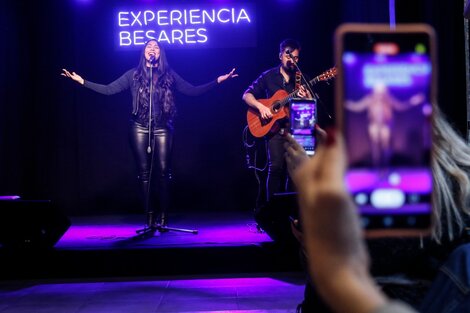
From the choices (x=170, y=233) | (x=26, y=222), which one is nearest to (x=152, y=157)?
(x=170, y=233)

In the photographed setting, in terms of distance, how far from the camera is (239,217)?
515 centimetres

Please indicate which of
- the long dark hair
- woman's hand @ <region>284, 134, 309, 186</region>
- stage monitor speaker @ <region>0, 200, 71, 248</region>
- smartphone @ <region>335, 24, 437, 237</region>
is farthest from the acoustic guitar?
smartphone @ <region>335, 24, 437, 237</region>

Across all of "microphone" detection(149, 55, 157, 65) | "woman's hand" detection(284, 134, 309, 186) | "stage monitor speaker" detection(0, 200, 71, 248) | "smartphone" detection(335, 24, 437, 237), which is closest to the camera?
"smartphone" detection(335, 24, 437, 237)

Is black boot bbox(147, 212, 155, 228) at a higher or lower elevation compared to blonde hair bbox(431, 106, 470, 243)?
lower

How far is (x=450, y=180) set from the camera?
3.01 ft

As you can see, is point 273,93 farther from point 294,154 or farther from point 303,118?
point 294,154

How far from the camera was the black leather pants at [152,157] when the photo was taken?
3.86 m

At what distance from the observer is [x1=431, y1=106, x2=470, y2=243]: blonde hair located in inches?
35.6

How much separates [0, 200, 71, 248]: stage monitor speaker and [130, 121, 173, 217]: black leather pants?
2.38 ft

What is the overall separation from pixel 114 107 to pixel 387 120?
5.48m

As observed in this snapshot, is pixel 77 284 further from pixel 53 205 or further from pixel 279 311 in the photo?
pixel 279 311

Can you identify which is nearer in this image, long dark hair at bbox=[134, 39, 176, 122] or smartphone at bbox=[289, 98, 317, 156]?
smartphone at bbox=[289, 98, 317, 156]

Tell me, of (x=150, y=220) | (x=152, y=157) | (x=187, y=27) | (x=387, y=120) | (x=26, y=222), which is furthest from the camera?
(x=187, y=27)

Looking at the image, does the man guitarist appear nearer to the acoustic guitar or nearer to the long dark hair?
the acoustic guitar
